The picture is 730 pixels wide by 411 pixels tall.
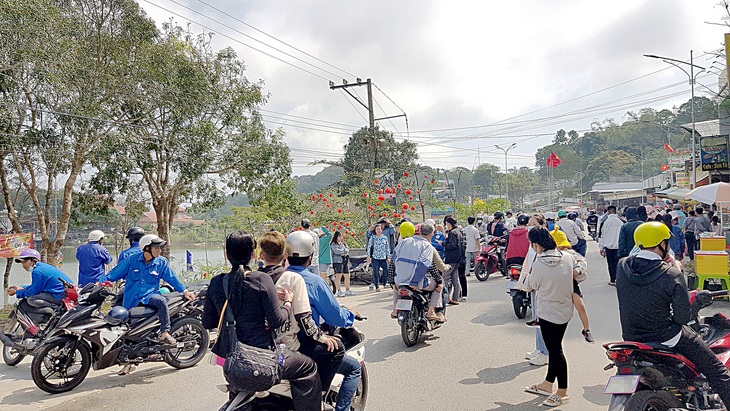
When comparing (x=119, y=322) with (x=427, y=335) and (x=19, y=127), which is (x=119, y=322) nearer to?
(x=427, y=335)

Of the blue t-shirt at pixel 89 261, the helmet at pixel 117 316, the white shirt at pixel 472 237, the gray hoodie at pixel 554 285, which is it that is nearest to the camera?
the gray hoodie at pixel 554 285

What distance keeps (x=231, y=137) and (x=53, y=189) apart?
19.1 ft

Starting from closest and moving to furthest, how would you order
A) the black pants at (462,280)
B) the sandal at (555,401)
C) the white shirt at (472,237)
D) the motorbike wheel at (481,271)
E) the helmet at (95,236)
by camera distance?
the sandal at (555,401)
the helmet at (95,236)
the black pants at (462,280)
the white shirt at (472,237)
the motorbike wheel at (481,271)

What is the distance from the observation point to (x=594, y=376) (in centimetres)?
604

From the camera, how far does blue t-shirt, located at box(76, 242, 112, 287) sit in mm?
8312

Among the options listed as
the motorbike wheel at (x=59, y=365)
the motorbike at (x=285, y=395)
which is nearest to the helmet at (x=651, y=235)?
the motorbike at (x=285, y=395)

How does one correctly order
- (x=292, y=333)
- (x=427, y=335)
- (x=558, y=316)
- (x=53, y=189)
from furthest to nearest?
(x=53, y=189)
(x=427, y=335)
(x=558, y=316)
(x=292, y=333)

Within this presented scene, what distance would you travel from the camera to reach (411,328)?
757 centimetres

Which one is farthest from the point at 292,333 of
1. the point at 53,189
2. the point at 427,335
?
the point at 53,189

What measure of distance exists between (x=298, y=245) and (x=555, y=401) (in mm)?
2981

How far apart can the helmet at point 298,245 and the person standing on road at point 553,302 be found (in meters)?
2.55

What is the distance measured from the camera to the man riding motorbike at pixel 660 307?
3.90 metres

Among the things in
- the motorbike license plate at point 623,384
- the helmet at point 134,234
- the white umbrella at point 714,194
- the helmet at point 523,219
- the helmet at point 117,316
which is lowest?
the motorbike license plate at point 623,384

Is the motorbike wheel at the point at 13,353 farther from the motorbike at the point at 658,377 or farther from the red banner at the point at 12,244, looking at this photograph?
the motorbike at the point at 658,377
